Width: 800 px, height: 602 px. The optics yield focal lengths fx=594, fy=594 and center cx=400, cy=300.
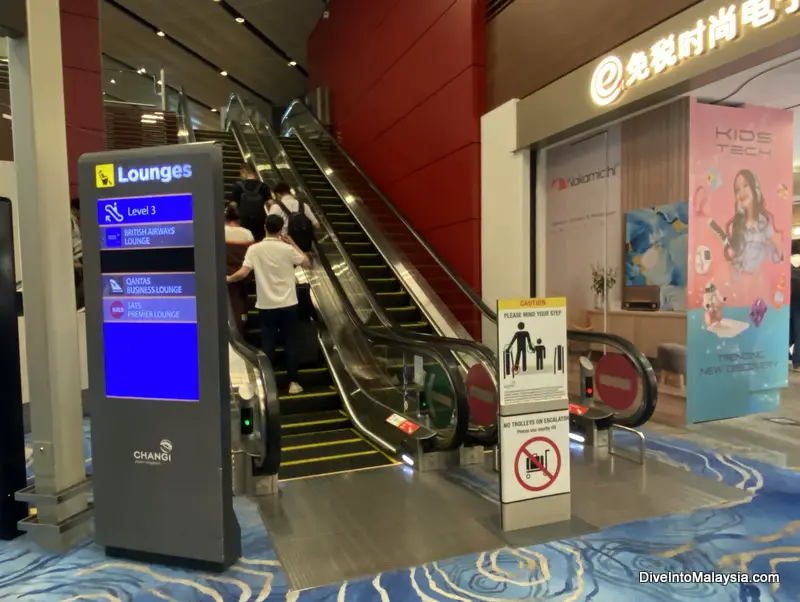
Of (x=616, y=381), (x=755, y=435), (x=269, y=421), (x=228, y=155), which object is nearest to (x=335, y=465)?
(x=269, y=421)

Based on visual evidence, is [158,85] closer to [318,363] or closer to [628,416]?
[318,363]

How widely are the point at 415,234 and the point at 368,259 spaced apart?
0.82 meters

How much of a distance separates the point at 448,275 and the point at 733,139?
140 inches

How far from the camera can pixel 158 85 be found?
1259cm

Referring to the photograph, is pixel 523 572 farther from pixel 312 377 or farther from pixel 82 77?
pixel 82 77

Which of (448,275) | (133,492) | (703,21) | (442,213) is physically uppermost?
(703,21)

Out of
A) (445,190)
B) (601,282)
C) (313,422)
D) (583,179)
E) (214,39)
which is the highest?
(214,39)

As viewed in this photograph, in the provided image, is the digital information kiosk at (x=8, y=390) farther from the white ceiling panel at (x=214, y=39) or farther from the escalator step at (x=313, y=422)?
the white ceiling panel at (x=214, y=39)

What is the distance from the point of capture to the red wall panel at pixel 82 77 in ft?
27.8

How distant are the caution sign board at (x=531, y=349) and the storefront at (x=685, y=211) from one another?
106 inches

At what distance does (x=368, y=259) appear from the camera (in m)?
8.87

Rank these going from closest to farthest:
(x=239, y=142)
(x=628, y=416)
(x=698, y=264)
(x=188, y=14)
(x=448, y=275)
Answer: (x=628, y=416), (x=698, y=264), (x=448, y=275), (x=239, y=142), (x=188, y=14)

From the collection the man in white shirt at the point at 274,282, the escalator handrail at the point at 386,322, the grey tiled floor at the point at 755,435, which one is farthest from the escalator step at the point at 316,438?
the grey tiled floor at the point at 755,435

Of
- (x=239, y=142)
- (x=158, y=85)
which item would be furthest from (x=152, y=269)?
(x=158, y=85)
